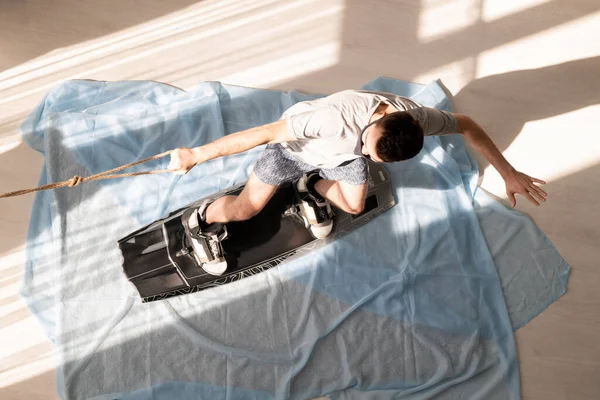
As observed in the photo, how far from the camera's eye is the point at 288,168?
177 centimetres

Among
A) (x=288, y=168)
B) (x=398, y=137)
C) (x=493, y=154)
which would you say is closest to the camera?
(x=398, y=137)

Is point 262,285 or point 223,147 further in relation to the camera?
point 262,285

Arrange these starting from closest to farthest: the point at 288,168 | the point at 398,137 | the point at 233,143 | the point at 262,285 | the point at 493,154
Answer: the point at 398,137
the point at 233,143
the point at 493,154
the point at 288,168
the point at 262,285

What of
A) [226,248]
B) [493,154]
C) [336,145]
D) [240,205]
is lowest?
[226,248]

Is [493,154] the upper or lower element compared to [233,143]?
lower

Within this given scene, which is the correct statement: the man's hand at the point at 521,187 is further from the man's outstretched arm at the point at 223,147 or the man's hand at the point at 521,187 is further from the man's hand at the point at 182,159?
the man's hand at the point at 182,159

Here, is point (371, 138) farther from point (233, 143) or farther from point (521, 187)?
point (521, 187)

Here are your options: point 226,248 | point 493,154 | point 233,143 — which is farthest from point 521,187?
point 226,248

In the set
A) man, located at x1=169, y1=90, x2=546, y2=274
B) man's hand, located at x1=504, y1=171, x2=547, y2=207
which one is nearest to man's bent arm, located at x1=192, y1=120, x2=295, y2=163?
man, located at x1=169, y1=90, x2=546, y2=274

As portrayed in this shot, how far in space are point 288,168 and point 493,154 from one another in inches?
27.4

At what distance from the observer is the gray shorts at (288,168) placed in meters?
1.73

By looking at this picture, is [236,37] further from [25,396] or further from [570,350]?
[570,350]

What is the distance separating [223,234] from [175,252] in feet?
0.71

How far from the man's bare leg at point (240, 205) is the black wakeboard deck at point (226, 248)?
0.29 ft
